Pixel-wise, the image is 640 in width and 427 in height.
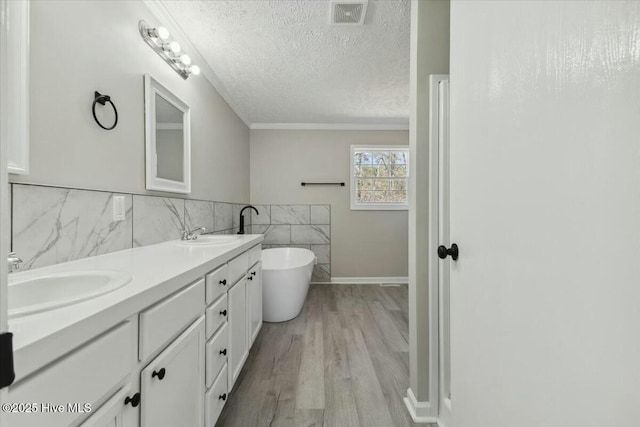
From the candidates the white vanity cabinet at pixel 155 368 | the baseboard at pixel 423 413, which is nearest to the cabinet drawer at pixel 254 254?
the white vanity cabinet at pixel 155 368

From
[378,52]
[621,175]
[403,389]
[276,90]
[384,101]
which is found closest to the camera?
[621,175]

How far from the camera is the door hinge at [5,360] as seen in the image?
290 millimetres

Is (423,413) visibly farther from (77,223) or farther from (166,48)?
(166,48)

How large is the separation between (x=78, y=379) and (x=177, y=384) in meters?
0.46

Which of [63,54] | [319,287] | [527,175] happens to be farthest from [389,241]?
[63,54]

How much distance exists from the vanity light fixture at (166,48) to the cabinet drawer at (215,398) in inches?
75.6

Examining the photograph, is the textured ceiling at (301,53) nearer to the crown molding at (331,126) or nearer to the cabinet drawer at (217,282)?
the crown molding at (331,126)

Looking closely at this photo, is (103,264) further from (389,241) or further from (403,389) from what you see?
(389,241)

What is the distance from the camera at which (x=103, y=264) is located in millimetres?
1083

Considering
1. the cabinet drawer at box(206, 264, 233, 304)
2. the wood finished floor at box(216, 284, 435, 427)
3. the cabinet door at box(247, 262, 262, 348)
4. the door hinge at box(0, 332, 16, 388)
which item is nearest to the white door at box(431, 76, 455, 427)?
the wood finished floor at box(216, 284, 435, 427)

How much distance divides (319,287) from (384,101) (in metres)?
2.62

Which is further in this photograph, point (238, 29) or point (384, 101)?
point (384, 101)

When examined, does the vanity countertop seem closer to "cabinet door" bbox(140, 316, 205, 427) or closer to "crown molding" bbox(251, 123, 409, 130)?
"cabinet door" bbox(140, 316, 205, 427)

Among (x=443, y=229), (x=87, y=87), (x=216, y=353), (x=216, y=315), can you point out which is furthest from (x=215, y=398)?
(x=87, y=87)
